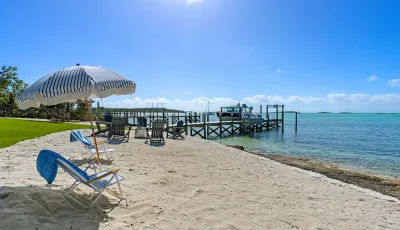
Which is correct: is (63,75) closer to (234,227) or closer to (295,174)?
(234,227)

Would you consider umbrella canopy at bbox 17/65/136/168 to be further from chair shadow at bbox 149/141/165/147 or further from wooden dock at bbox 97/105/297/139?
wooden dock at bbox 97/105/297/139

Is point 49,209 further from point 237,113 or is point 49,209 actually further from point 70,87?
point 237,113

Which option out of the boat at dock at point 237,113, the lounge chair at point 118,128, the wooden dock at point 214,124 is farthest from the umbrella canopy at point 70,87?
the boat at dock at point 237,113

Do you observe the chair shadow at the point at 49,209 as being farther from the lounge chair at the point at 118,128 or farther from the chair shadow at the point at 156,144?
the lounge chair at the point at 118,128

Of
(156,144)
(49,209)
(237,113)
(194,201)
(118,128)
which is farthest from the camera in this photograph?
(237,113)

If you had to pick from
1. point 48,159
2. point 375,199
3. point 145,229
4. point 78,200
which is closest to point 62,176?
point 78,200

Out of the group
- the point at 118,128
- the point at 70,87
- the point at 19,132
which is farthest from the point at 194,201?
the point at 19,132

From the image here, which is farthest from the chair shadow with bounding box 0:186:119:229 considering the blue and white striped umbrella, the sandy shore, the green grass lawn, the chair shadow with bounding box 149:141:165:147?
the chair shadow with bounding box 149:141:165:147

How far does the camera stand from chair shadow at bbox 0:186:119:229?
10.2 feet

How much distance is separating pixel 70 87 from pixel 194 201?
2.47 m

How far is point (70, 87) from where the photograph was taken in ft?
11.6

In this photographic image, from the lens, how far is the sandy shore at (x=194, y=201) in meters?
3.40

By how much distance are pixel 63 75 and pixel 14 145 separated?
6516mm

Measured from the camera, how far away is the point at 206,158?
8.52 meters
